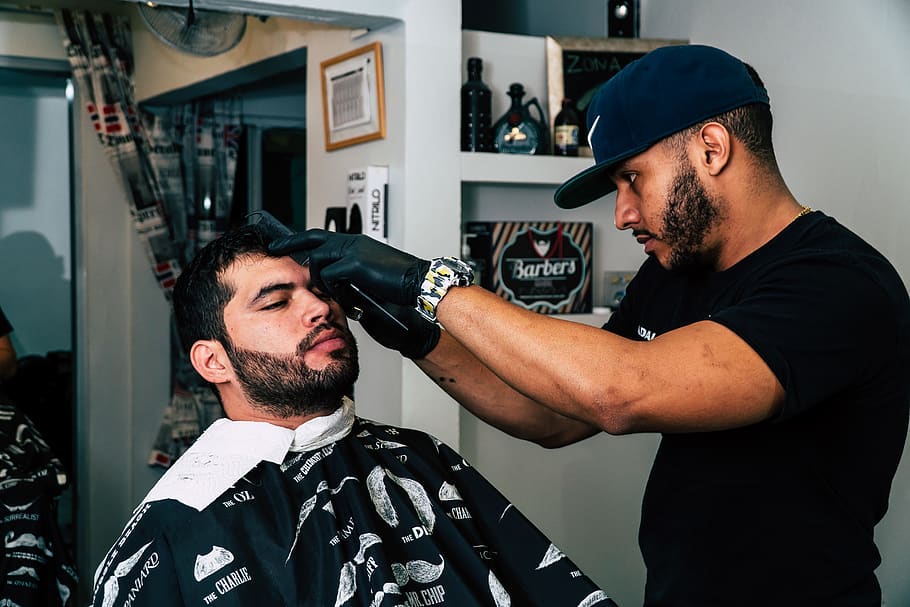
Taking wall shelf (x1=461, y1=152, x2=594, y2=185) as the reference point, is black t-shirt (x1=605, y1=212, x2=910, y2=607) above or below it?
below

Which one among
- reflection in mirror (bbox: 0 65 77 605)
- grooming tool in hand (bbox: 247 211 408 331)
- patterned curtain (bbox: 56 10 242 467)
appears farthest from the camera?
patterned curtain (bbox: 56 10 242 467)

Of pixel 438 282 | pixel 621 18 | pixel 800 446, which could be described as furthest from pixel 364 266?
pixel 621 18

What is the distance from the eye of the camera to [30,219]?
4004 millimetres

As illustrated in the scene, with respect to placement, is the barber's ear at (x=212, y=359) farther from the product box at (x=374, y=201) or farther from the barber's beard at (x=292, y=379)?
the product box at (x=374, y=201)

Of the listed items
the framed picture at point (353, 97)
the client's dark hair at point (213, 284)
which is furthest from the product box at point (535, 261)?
the client's dark hair at point (213, 284)

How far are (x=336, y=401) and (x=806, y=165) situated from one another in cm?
162

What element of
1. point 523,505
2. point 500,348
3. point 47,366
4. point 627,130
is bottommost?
point 523,505

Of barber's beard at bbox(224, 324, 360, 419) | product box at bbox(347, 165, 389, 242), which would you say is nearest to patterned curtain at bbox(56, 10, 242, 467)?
product box at bbox(347, 165, 389, 242)

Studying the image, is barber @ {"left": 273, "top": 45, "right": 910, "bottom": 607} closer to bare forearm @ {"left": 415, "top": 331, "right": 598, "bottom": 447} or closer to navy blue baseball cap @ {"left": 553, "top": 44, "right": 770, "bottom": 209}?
navy blue baseball cap @ {"left": 553, "top": 44, "right": 770, "bottom": 209}

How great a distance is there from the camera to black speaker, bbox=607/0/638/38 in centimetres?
312

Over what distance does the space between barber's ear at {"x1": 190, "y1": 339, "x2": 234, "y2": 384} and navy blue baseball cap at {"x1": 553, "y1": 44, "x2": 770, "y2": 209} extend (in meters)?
0.82

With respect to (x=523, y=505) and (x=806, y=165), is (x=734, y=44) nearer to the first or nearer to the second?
(x=806, y=165)

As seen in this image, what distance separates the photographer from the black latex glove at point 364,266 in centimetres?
148

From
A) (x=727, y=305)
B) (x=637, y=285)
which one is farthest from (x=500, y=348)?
Result: (x=637, y=285)
